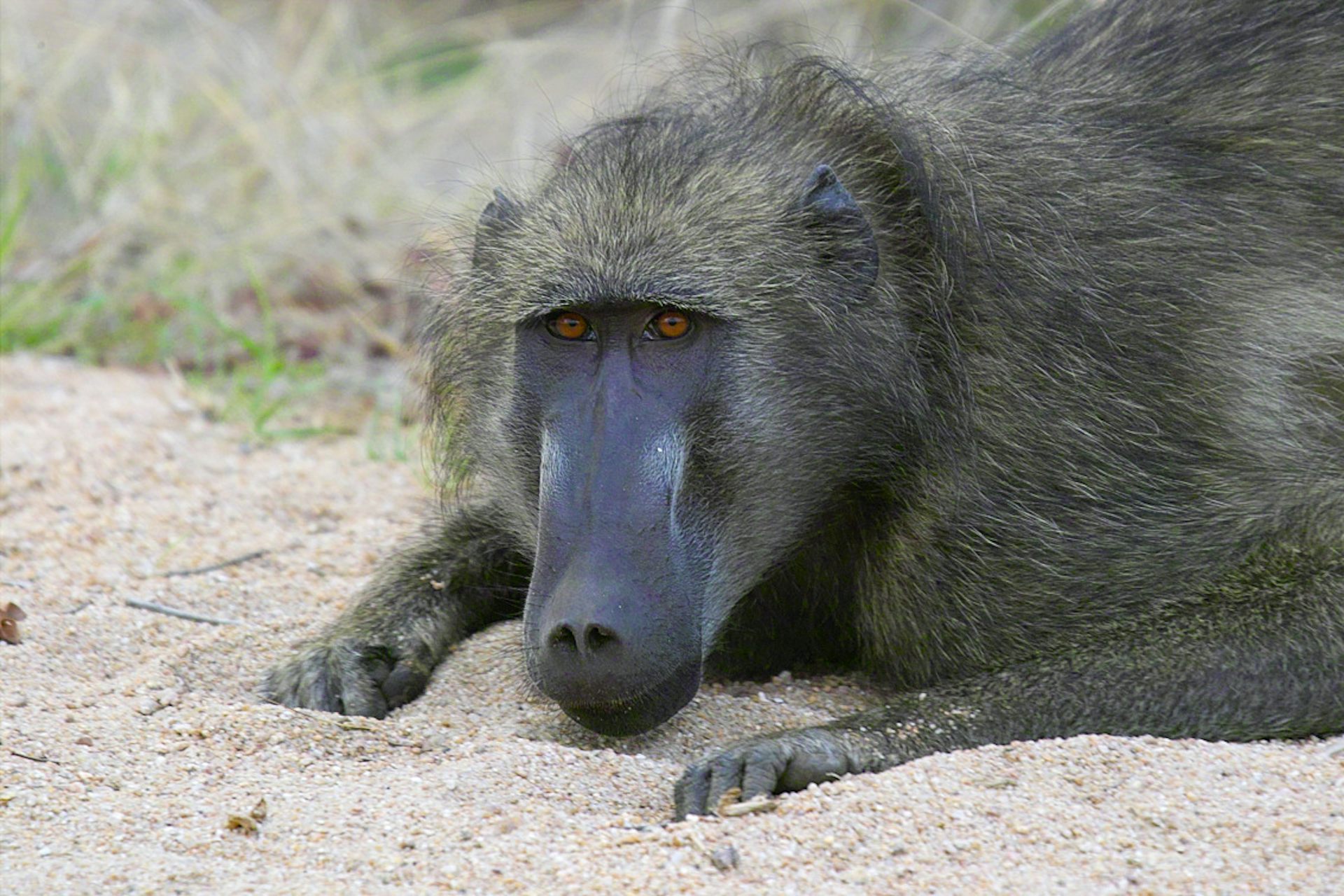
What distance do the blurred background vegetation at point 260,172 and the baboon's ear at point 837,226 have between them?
7.34ft

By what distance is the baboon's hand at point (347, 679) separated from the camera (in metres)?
3.18

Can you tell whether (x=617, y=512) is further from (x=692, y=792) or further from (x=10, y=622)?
(x=10, y=622)

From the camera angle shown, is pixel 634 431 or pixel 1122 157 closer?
pixel 634 431

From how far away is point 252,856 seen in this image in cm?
233

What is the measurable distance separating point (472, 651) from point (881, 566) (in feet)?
3.07

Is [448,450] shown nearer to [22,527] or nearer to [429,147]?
[22,527]

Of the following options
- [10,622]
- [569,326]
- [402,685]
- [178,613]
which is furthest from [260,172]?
[569,326]

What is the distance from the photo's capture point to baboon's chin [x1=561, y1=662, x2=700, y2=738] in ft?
8.52

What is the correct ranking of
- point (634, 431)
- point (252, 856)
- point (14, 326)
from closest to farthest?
point (252, 856)
point (634, 431)
point (14, 326)

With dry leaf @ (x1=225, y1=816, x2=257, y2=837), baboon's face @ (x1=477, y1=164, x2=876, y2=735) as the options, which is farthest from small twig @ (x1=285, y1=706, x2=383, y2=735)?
dry leaf @ (x1=225, y1=816, x2=257, y2=837)

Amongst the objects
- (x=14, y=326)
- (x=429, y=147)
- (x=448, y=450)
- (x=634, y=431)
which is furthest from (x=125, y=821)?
(x=429, y=147)

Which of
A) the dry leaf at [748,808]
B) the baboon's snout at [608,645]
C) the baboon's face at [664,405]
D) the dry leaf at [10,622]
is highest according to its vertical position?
the baboon's face at [664,405]

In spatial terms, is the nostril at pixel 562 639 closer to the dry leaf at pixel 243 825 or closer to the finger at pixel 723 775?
the finger at pixel 723 775

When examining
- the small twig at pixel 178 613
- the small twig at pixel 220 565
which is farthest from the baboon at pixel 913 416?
the small twig at pixel 220 565
